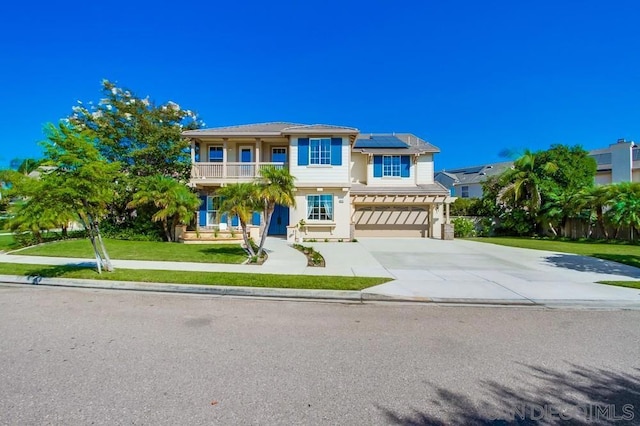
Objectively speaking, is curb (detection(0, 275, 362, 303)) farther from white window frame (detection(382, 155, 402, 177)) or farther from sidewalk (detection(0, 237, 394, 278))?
white window frame (detection(382, 155, 402, 177))

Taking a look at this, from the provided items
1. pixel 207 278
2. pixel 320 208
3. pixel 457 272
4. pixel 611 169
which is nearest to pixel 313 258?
pixel 207 278

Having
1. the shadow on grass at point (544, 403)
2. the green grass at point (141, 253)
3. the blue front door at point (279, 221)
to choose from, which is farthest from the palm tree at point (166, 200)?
the shadow on grass at point (544, 403)

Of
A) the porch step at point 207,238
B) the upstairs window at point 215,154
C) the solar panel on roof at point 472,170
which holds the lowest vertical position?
the porch step at point 207,238

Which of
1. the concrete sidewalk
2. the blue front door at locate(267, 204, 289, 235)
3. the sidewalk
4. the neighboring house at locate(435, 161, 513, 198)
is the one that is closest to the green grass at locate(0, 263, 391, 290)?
the concrete sidewalk

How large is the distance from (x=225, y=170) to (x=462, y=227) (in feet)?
58.2

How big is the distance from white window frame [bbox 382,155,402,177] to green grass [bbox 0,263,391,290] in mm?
15371

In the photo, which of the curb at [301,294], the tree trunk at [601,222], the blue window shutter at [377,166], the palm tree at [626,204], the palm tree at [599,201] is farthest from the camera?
the blue window shutter at [377,166]

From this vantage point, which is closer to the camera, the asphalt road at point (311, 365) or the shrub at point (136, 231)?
the asphalt road at point (311, 365)

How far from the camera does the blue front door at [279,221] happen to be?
2128cm

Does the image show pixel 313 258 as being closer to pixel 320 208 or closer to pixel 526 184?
pixel 320 208

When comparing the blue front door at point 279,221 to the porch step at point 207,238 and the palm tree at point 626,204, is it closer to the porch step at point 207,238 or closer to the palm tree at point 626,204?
the porch step at point 207,238

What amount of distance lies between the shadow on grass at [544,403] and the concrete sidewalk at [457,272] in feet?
11.2

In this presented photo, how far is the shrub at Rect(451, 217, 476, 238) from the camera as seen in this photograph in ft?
78.0

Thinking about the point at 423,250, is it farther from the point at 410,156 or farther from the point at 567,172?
the point at 567,172
